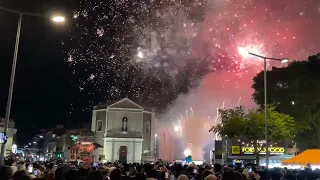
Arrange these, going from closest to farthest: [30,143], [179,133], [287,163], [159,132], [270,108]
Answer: [287,163], [270,108], [159,132], [179,133], [30,143]

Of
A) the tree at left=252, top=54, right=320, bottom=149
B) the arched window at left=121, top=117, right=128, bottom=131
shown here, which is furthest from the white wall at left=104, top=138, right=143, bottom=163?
the tree at left=252, top=54, right=320, bottom=149

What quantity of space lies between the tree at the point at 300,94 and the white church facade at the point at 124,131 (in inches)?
826

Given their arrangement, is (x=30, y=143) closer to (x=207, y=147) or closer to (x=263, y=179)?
(x=207, y=147)

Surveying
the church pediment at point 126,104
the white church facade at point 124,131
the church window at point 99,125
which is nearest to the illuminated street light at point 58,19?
the white church facade at point 124,131

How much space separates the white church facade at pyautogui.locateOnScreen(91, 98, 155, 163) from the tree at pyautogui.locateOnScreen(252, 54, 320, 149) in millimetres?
20978

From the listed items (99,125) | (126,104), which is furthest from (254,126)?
(99,125)

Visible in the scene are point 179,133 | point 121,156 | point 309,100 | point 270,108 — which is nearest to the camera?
point 270,108

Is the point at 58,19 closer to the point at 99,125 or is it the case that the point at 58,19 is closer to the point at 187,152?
the point at 99,125

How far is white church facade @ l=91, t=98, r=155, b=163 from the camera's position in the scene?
6756 centimetres

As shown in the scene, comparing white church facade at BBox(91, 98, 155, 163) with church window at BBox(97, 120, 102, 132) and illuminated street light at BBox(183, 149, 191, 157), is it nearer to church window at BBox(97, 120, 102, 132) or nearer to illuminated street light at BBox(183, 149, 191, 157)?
church window at BBox(97, 120, 102, 132)

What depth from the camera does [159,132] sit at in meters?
84.2

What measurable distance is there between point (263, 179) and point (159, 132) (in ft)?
205

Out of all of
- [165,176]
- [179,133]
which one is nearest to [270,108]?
[165,176]

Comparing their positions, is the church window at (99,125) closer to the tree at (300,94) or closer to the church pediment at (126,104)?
the church pediment at (126,104)
